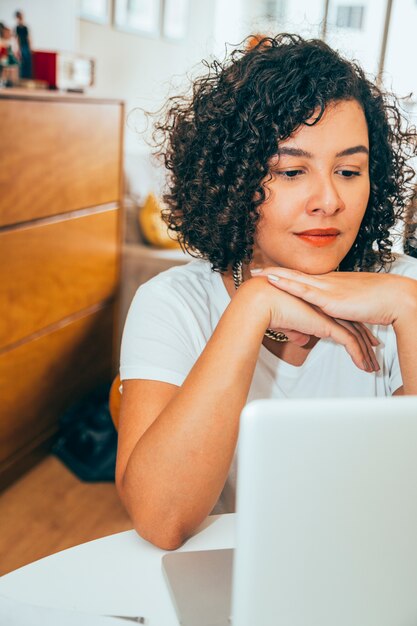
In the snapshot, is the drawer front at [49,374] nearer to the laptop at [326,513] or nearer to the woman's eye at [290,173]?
the woman's eye at [290,173]

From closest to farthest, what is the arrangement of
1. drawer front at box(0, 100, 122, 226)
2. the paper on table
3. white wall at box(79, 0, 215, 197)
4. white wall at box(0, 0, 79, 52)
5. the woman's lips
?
the paper on table → the woman's lips → drawer front at box(0, 100, 122, 226) → white wall at box(0, 0, 79, 52) → white wall at box(79, 0, 215, 197)

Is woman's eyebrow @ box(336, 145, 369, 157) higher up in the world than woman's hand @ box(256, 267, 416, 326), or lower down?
higher up

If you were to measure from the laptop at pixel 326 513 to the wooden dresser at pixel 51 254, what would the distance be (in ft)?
6.72

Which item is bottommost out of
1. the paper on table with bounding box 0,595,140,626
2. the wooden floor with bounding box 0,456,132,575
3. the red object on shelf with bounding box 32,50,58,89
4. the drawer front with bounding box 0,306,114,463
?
the wooden floor with bounding box 0,456,132,575

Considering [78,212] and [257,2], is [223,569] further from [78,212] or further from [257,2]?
[257,2]

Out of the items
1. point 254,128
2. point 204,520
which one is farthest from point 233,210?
point 204,520

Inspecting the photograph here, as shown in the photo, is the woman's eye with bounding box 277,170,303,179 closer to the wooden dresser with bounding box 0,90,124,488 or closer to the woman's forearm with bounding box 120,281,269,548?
the woman's forearm with bounding box 120,281,269,548

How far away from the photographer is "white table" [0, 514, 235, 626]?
74cm

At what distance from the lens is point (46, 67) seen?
2.78 m

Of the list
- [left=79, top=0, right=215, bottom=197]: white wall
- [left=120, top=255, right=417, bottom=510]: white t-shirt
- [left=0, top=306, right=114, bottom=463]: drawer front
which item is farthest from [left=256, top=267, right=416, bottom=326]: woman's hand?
[left=79, top=0, right=215, bottom=197]: white wall

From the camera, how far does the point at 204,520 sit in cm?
98

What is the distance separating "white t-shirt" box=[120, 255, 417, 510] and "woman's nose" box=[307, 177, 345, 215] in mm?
273

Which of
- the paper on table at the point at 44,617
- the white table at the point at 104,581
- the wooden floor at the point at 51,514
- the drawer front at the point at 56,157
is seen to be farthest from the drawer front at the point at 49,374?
the paper on table at the point at 44,617

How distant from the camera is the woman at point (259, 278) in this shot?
3.23ft
